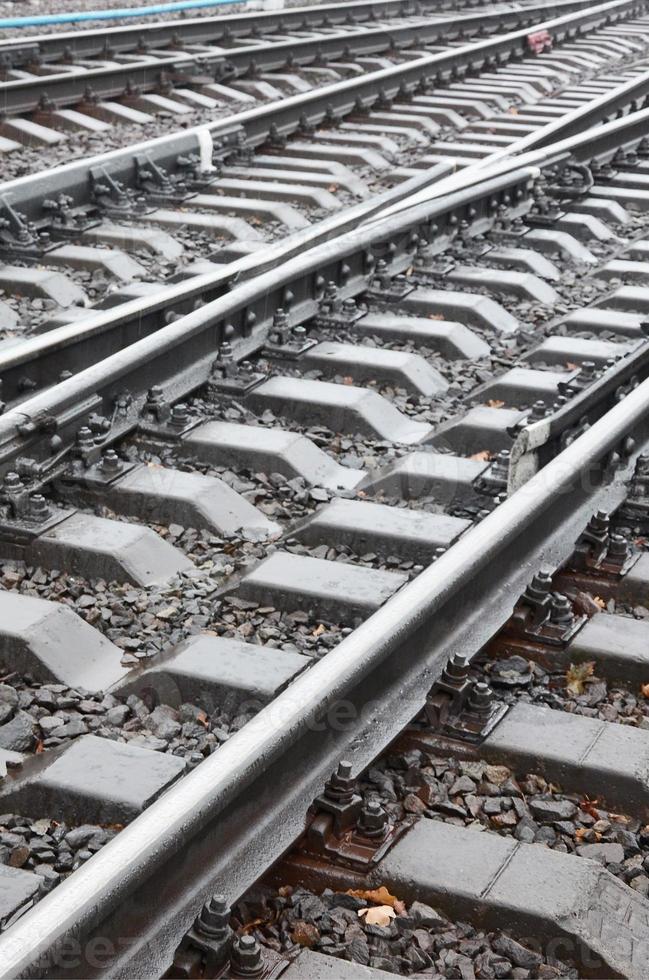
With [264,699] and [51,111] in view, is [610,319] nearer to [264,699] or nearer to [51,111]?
[264,699]

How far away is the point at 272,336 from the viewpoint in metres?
7.14

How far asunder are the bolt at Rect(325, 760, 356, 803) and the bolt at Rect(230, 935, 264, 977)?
Answer: 21.1 inches

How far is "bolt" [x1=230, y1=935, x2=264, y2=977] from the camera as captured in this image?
3195 millimetres

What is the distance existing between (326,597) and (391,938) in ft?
5.40

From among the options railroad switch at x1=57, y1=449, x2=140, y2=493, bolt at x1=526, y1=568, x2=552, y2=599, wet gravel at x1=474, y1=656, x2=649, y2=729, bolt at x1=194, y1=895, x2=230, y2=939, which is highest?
bolt at x1=194, y1=895, x2=230, y2=939

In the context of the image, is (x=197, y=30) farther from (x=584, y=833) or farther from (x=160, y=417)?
(x=584, y=833)

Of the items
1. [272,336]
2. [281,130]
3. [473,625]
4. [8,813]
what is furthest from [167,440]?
[281,130]

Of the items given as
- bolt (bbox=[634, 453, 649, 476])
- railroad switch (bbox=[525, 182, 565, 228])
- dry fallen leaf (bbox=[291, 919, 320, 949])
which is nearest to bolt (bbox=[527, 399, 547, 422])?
bolt (bbox=[634, 453, 649, 476])

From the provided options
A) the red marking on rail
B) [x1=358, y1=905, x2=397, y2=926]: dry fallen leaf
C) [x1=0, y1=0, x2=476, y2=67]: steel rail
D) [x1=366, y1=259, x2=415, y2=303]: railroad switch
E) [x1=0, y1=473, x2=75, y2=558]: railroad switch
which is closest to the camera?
[x1=358, y1=905, x2=397, y2=926]: dry fallen leaf

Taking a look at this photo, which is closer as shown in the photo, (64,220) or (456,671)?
(456,671)

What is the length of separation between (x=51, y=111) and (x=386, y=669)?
31.0 feet

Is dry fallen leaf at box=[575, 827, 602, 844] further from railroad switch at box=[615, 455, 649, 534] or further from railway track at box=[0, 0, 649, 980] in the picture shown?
railroad switch at box=[615, 455, 649, 534]

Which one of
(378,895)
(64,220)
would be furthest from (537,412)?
(64,220)

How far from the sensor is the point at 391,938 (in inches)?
133
